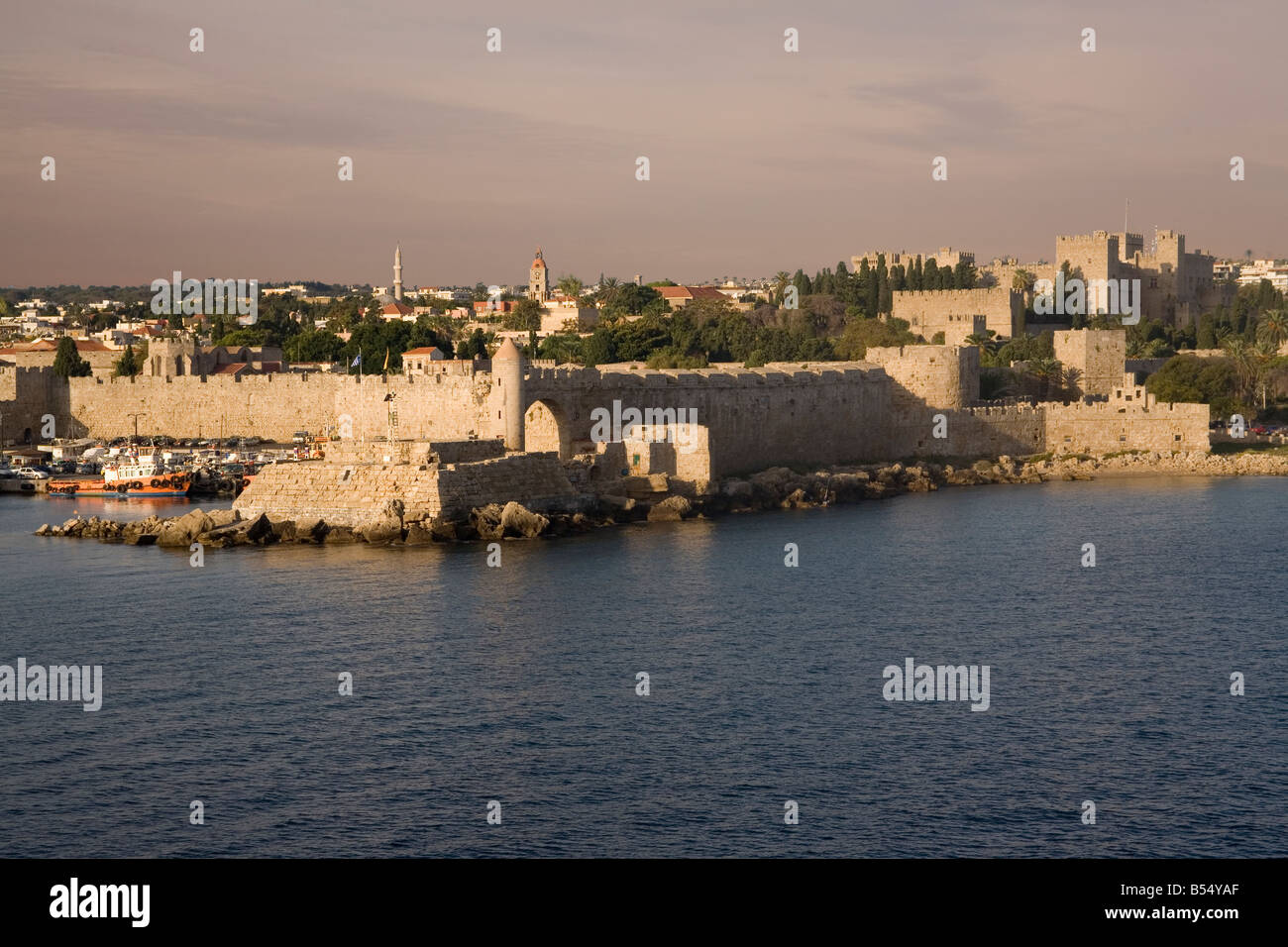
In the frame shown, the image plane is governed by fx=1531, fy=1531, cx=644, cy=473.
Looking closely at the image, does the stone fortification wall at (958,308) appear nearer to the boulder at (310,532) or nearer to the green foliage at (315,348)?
the green foliage at (315,348)

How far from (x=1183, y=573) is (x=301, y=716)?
1517 centimetres

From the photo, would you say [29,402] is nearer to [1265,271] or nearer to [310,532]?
[310,532]

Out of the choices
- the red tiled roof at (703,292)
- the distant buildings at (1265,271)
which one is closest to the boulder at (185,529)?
the red tiled roof at (703,292)

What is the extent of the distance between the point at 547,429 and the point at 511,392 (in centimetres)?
217

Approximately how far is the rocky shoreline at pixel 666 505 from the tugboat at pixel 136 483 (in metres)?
5.14

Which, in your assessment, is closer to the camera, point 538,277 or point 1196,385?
point 1196,385

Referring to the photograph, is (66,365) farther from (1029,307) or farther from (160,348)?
(1029,307)

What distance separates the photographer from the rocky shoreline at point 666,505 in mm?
27203

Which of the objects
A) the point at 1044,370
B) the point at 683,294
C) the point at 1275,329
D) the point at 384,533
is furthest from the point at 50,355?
the point at 1275,329

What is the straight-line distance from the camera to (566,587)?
22.8 meters

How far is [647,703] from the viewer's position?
53.4 feet

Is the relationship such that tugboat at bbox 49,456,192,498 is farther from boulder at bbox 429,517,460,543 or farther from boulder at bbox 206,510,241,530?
boulder at bbox 429,517,460,543

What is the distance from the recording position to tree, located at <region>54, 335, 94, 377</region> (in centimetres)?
5472
